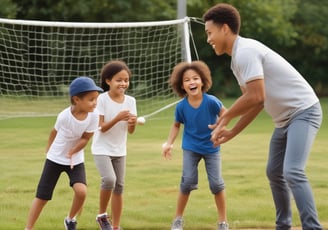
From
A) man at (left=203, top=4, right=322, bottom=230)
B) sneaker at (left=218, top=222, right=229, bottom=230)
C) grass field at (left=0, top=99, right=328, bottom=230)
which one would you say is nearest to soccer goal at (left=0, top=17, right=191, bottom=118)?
grass field at (left=0, top=99, right=328, bottom=230)

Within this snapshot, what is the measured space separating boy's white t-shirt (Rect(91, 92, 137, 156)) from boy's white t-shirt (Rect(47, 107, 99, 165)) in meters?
0.38

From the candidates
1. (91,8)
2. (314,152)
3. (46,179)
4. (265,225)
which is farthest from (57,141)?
(91,8)

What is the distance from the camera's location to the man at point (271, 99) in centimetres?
568

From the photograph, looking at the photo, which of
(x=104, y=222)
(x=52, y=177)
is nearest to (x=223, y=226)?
(x=104, y=222)

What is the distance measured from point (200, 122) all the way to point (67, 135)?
117cm

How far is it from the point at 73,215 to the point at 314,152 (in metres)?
7.10

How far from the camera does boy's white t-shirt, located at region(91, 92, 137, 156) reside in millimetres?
7090

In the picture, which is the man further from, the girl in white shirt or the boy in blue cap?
the girl in white shirt

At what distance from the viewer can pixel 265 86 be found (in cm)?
599

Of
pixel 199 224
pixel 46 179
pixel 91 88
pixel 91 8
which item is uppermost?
pixel 91 8

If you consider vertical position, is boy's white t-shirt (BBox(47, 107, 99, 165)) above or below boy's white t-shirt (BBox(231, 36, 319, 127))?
below

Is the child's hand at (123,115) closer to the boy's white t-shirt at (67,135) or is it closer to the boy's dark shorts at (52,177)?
the boy's white t-shirt at (67,135)

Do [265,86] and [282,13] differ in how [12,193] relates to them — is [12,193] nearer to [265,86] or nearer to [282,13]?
[265,86]

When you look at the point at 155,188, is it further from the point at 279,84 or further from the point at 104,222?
the point at 279,84
